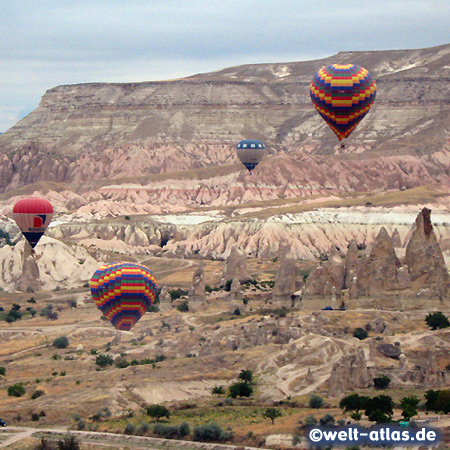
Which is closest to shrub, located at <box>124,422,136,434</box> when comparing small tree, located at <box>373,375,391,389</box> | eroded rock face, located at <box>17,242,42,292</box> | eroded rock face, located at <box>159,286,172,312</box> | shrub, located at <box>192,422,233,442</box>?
shrub, located at <box>192,422,233,442</box>

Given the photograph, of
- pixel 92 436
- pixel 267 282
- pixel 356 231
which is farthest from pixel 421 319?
pixel 356 231

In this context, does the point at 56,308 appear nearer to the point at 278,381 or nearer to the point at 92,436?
the point at 278,381

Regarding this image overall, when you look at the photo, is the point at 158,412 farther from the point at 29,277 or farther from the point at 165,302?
the point at 29,277

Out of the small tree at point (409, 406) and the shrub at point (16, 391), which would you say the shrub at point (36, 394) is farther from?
the small tree at point (409, 406)

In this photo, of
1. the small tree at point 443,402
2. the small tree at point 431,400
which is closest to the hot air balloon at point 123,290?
the small tree at point 431,400

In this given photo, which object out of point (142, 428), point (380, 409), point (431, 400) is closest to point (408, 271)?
point (431, 400)

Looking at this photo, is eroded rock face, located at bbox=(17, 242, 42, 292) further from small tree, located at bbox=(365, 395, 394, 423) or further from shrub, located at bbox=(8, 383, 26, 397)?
small tree, located at bbox=(365, 395, 394, 423)
